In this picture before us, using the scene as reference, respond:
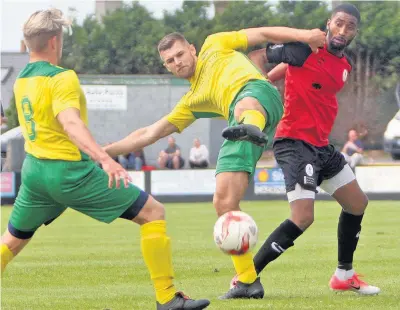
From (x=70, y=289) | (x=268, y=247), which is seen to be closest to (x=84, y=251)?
(x=70, y=289)

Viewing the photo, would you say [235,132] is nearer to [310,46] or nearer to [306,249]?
[310,46]

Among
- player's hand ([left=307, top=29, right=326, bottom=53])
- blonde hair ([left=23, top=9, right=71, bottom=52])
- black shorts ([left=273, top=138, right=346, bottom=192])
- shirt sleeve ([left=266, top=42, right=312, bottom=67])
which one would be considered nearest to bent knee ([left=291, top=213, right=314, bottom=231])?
black shorts ([left=273, top=138, right=346, bottom=192])

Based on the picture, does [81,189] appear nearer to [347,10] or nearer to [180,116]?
[180,116]

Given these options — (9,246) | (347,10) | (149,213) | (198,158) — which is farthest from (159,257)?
(198,158)

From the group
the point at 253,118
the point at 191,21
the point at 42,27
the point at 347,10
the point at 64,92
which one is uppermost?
the point at 42,27

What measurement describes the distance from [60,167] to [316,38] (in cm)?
267

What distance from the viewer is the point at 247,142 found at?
29.8 ft

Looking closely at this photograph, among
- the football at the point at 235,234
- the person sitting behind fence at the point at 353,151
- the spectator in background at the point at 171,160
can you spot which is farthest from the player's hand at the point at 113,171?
the spectator in background at the point at 171,160

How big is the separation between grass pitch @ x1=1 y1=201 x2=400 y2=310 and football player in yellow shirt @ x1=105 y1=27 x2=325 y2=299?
2.41ft

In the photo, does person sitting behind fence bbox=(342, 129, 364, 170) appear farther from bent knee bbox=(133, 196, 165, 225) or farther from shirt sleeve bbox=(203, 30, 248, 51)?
bent knee bbox=(133, 196, 165, 225)

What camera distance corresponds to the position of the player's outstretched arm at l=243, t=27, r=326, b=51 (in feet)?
30.3

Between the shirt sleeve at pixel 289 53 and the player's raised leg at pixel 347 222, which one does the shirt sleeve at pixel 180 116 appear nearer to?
the shirt sleeve at pixel 289 53

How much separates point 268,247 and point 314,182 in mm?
662

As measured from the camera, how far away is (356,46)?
146 ft
